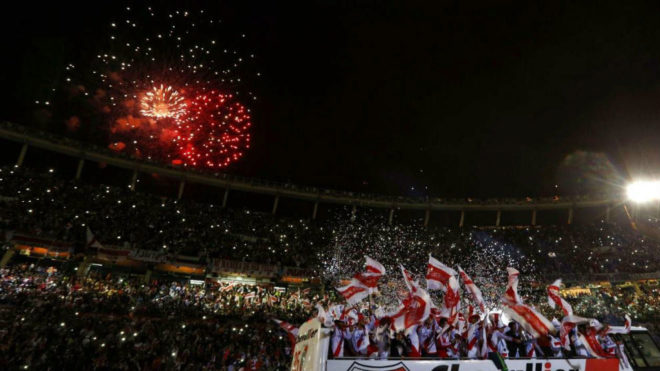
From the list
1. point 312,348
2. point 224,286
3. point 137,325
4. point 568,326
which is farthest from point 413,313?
point 224,286

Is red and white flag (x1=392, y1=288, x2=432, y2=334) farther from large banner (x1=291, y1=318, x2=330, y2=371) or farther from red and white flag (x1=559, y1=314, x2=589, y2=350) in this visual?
red and white flag (x1=559, y1=314, x2=589, y2=350)

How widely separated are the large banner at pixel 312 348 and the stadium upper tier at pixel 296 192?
31.2m

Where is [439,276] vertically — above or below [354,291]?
above

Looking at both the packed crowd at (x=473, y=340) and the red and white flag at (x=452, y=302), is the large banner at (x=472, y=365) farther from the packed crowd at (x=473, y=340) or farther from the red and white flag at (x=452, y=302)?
the red and white flag at (x=452, y=302)

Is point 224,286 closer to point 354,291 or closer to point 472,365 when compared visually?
point 354,291

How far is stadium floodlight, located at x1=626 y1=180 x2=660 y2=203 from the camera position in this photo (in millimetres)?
11578

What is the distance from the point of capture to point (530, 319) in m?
6.68

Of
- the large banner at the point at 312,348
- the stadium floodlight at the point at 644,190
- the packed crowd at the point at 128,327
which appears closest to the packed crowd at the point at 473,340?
the large banner at the point at 312,348

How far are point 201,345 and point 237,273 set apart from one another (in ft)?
42.3

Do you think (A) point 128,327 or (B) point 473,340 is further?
(A) point 128,327

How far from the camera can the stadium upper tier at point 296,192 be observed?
3055cm

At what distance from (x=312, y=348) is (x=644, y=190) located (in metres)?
11.7

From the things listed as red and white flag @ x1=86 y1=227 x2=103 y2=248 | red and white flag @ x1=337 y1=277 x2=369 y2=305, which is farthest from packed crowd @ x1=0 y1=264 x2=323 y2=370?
red and white flag @ x1=337 y1=277 x2=369 y2=305

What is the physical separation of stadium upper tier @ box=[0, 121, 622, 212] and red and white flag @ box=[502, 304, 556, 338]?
32268 millimetres
